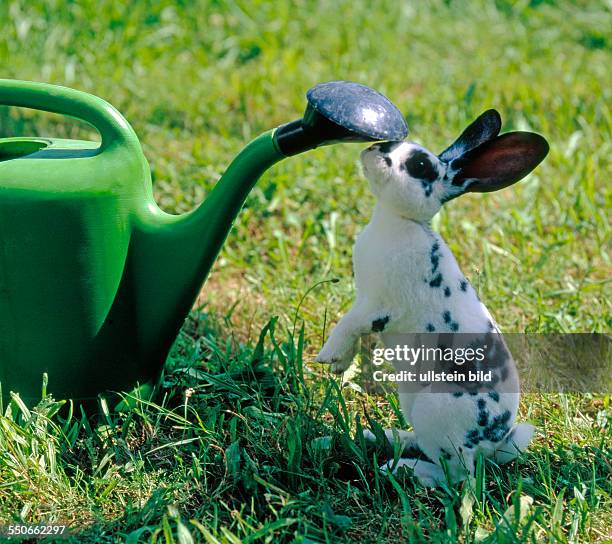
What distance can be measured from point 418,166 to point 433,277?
0.67 feet

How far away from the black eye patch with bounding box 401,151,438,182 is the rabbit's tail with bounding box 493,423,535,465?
1.74 feet

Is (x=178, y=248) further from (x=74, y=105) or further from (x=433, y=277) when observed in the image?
(x=433, y=277)

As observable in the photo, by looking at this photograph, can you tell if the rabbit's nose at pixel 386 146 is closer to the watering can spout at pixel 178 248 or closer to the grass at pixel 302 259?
the watering can spout at pixel 178 248

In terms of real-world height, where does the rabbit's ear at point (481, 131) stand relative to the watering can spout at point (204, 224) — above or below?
above

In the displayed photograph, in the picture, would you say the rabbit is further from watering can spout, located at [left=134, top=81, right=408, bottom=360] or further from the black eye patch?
watering can spout, located at [left=134, top=81, right=408, bottom=360]

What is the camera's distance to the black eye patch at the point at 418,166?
5.42 feet

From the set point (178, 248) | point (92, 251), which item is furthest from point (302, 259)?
point (92, 251)

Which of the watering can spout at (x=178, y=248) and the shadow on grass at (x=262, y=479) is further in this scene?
the watering can spout at (x=178, y=248)

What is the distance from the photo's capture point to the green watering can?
1752mm
